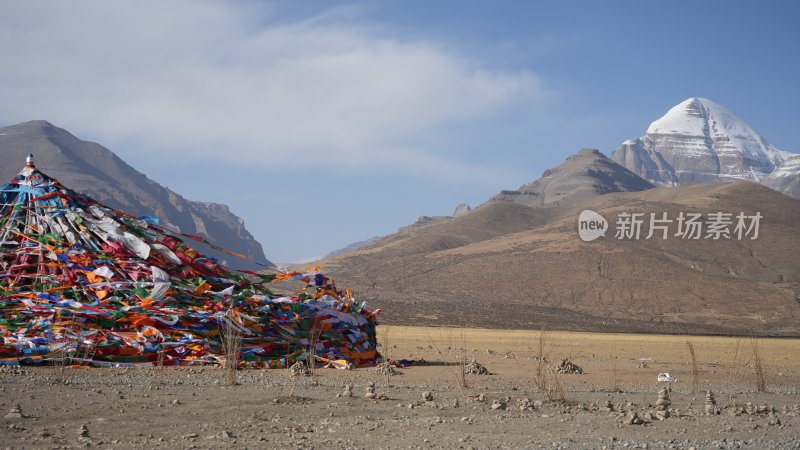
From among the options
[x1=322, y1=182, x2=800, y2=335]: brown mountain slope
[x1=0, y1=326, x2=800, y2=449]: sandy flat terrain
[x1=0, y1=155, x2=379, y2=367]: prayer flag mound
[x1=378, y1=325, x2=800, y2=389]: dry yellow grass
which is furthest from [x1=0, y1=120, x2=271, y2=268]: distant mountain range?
[x1=0, y1=326, x2=800, y2=449]: sandy flat terrain

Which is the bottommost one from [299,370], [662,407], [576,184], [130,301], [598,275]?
[662,407]

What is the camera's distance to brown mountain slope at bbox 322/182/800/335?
68.2m

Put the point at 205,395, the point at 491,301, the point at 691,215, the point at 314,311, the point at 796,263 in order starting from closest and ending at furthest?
the point at 205,395 < the point at 314,311 < the point at 491,301 < the point at 796,263 < the point at 691,215

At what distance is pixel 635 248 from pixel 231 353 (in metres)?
83.2

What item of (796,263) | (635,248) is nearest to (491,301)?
(635,248)

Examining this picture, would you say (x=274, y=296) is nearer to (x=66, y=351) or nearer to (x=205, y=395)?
(x=66, y=351)

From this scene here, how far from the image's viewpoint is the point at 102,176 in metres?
168

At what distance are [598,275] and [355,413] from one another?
75.8 meters

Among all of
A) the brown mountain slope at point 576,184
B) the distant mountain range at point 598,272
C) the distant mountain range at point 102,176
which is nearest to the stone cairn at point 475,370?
the distant mountain range at point 598,272

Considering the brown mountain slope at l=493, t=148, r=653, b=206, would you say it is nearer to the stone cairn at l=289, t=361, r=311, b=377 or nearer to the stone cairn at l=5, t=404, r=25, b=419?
the stone cairn at l=289, t=361, r=311, b=377

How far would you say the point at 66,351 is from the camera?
46.2ft

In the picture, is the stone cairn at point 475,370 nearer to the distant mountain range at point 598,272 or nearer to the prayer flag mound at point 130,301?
the prayer flag mound at point 130,301

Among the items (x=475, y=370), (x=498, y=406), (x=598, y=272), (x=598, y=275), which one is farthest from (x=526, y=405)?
(x=598, y=272)

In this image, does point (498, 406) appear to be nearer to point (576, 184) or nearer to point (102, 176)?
point (576, 184)
